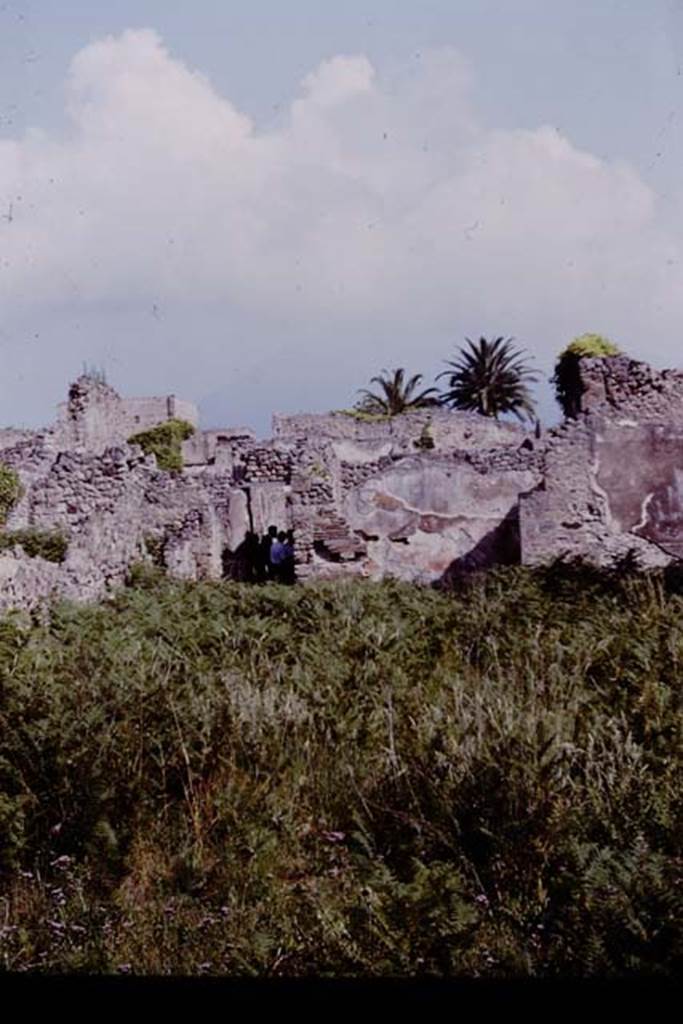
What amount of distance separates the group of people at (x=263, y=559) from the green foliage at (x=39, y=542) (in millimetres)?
2764

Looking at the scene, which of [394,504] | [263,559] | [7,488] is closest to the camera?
[394,504]

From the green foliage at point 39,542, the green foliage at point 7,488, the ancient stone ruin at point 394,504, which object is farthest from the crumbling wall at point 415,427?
the green foliage at point 39,542

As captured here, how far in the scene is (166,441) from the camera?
39.5 m

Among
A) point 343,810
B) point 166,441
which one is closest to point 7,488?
point 166,441

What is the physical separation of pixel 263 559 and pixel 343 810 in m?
13.9

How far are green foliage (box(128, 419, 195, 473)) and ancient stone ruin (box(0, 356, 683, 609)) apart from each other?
16.7 meters

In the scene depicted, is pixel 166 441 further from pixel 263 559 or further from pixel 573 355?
pixel 263 559

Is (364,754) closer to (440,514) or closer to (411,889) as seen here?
(411,889)

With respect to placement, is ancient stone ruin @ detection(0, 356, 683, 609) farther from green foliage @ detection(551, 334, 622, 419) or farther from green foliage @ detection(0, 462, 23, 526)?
green foliage @ detection(551, 334, 622, 419)

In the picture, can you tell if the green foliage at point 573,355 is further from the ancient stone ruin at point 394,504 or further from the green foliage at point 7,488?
the green foliage at point 7,488

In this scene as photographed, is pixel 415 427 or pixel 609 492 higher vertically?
pixel 415 427

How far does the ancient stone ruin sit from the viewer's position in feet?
49.0

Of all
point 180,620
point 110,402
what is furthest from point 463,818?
point 110,402

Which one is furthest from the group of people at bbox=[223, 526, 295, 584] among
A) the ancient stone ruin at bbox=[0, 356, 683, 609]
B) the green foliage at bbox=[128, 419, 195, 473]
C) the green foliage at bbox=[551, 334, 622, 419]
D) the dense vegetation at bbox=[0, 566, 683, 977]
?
the green foliage at bbox=[128, 419, 195, 473]
